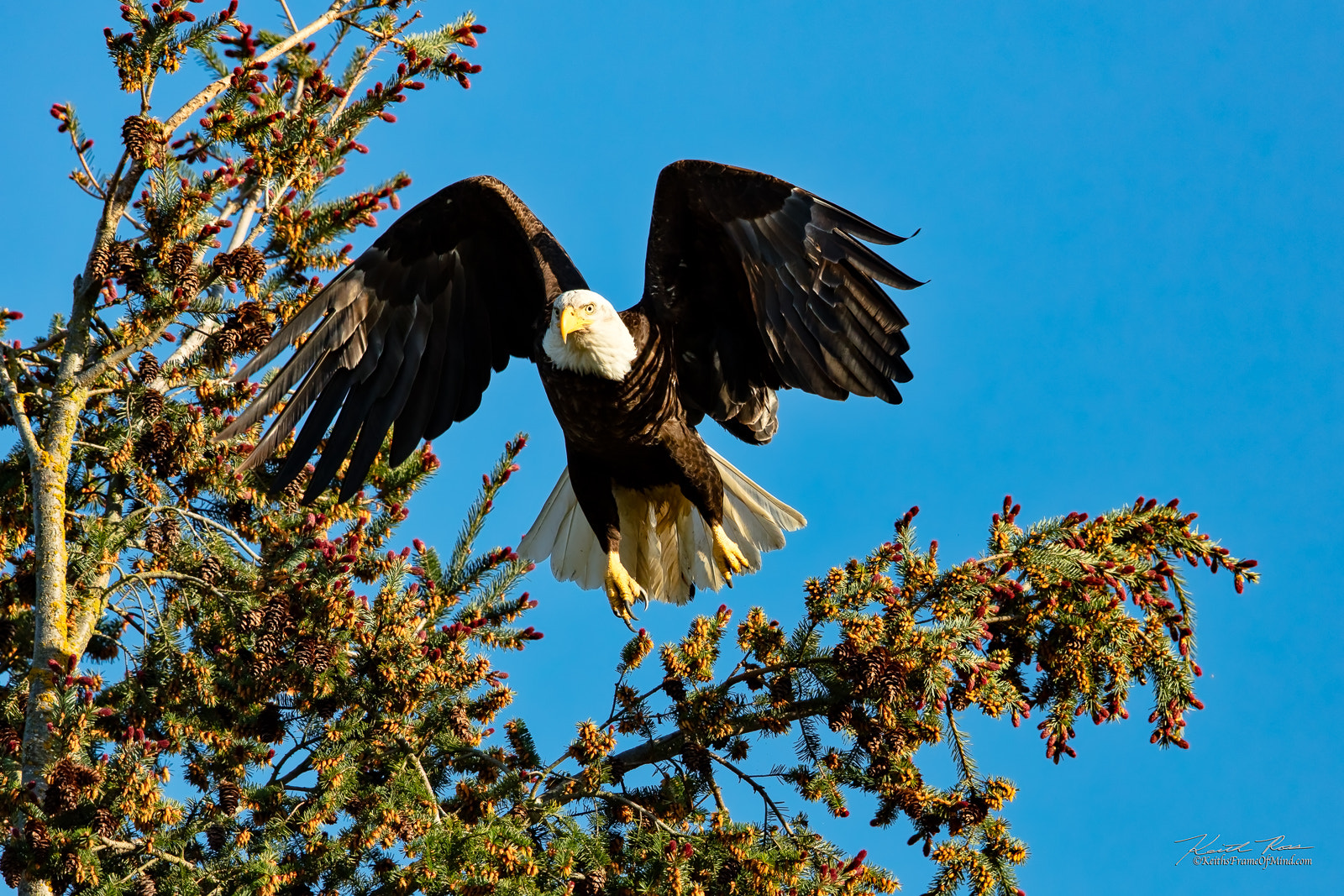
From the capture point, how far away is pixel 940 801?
322cm

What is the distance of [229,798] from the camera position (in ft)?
11.5

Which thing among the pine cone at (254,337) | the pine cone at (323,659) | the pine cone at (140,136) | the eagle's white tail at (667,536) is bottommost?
the pine cone at (323,659)

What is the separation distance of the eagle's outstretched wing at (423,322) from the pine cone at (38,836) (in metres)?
1.51

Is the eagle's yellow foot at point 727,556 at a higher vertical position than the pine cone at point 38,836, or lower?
higher

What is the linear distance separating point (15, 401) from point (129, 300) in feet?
1.69

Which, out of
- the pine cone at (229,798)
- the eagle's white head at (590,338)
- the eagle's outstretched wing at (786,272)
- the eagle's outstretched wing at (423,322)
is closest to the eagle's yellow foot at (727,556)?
the eagle's outstretched wing at (786,272)

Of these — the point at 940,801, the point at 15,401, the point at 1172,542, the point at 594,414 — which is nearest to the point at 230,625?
the point at 15,401

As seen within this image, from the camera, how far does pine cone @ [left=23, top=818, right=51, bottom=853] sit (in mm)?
3230

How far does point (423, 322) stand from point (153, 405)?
4.43 feet

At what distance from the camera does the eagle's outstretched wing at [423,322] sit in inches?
185

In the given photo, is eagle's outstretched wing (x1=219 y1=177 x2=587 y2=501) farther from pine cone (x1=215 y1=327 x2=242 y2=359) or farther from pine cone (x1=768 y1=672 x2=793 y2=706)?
pine cone (x1=768 y1=672 x2=793 y2=706)

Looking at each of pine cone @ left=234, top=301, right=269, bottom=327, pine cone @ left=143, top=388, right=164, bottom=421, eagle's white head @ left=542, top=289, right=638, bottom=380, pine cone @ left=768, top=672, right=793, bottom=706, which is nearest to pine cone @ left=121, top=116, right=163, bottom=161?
pine cone @ left=234, top=301, right=269, bottom=327

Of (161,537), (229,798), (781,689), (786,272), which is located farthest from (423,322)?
(781,689)

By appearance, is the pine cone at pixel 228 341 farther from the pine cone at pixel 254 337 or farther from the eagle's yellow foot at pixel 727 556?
the eagle's yellow foot at pixel 727 556
